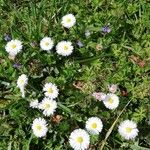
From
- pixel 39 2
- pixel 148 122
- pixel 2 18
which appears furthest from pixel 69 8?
pixel 148 122

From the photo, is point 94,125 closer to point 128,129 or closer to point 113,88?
point 128,129

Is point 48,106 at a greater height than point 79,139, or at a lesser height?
greater

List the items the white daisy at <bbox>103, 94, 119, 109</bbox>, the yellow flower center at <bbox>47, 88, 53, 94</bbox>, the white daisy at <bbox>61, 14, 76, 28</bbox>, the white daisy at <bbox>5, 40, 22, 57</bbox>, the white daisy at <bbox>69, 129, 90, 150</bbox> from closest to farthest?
1. the white daisy at <bbox>69, 129, 90, 150</bbox>
2. the white daisy at <bbox>103, 94, 119, 109</bbox>
3. the yellow flower center at <bbox>47, 88, 53, 94</bbox>
4. the white daisy at <bbox>5, 40, 22, 57</bbox>
5. the white daisy at <bbox>61, 14, 76, 28</bbox>

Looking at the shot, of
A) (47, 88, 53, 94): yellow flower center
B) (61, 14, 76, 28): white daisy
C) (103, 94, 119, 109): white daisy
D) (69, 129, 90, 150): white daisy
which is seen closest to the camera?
(69, 129, 90, 150): white daisy

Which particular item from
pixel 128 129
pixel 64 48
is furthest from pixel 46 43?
pixel 128 129

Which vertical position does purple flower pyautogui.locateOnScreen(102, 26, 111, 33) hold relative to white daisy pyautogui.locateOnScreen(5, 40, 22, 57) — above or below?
above

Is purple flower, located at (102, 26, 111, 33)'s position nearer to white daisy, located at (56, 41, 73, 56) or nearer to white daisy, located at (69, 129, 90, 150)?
white daisy, located at (56, 41, 73, 56)

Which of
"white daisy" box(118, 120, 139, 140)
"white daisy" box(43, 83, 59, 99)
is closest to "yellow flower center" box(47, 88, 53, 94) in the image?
"white daisy" box(43, 83, 59, 99)

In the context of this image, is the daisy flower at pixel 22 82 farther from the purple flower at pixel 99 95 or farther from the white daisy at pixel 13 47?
the purple flower at pixel 99 95
